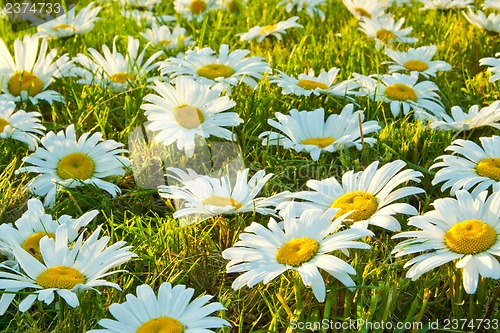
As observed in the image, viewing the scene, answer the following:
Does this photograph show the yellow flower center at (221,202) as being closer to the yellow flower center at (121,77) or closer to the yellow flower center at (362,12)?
the yellow flower center at (121,77)

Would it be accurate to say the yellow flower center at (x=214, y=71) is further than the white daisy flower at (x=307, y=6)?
No

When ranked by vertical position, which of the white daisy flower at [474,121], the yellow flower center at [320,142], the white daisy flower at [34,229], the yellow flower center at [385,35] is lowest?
the white daisy flower at [34,229]

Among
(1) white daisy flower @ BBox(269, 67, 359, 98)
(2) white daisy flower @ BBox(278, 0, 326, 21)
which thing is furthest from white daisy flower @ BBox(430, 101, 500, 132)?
(2) white daisy flower @ BBox(278, 0, 326, 21)

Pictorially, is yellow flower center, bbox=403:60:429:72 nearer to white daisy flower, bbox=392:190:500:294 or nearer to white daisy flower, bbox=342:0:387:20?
white daisy flower, bbox=342:0:387:20

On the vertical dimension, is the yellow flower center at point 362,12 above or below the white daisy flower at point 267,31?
above

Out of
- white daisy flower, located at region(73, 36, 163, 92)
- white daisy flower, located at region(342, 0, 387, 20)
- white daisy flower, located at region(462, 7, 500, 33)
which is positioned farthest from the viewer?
white daisy flower, located at region(342, 0, 387, 20)

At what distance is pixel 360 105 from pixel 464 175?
77 centimetres

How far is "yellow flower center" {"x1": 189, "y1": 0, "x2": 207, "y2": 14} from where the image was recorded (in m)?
4.15

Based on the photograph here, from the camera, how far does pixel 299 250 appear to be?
6.09ft

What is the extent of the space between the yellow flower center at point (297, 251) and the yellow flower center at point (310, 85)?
3.60 ft

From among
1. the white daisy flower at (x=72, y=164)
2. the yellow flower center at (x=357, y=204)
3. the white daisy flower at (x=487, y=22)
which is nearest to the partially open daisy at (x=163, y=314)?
the yellow flower center at (x=357, y=204)

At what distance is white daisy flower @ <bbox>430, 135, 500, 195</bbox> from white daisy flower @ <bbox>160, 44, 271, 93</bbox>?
0.93 metres

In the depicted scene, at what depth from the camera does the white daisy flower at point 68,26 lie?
3.58 metres

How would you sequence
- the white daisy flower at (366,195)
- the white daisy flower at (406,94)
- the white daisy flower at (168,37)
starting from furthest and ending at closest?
the white daisy flower at (168,37)
the white daisy flower at (406,94)
the white daisy flower at (366,195)
